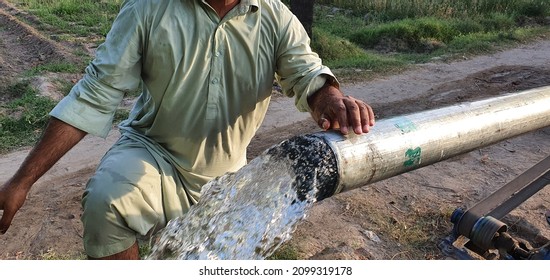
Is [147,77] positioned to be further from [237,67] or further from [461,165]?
[461,165]

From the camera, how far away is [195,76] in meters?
2.13

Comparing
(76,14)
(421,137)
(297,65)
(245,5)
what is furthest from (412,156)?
(76,14)

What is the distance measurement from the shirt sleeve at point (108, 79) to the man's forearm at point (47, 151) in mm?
40

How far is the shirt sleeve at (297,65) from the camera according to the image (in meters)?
2.15

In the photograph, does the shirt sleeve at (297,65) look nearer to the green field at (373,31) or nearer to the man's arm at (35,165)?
the man's arm at (35,165)

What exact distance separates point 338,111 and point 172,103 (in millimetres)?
653

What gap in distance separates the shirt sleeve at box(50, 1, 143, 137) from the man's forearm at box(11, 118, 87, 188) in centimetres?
4

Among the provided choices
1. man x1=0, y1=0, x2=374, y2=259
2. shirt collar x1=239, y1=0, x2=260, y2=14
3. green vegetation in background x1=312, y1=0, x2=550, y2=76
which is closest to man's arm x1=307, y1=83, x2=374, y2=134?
man x1=0, y1=0, x2=374, y2=259

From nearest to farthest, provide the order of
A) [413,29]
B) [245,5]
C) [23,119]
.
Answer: [245,5], [23,119], [413,29]

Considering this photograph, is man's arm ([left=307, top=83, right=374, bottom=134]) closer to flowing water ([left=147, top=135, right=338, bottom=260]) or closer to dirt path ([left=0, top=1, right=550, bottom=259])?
flowing water ([left=147, top=135, right=338, bottom=260])

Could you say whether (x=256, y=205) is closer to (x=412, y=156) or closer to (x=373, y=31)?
(x=412, y=156)

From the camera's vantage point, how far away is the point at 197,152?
2203 millimetres

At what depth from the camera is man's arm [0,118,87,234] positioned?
5.78 ft

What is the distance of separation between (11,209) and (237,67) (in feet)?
3.02
